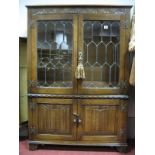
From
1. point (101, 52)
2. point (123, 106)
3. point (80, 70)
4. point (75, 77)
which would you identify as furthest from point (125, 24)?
point (123, 106)

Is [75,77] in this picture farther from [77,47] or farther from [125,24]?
[125,24]

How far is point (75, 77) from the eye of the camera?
→ 106 inches

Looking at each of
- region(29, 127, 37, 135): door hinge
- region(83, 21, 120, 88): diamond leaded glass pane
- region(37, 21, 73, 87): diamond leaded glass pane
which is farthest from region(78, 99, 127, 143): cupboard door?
region(29, 127, 37, 135): door hinge

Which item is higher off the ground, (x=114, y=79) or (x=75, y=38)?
(x=75, y=38)

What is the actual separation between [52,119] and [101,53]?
1.04m

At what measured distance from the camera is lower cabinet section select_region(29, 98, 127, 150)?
2717 mm

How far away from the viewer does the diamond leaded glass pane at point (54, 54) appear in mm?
2744

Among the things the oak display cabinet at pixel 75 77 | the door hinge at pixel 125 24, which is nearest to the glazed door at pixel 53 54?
the oak display cabinet at pixel 75 77

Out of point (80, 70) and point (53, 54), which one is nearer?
point (80, 70)
